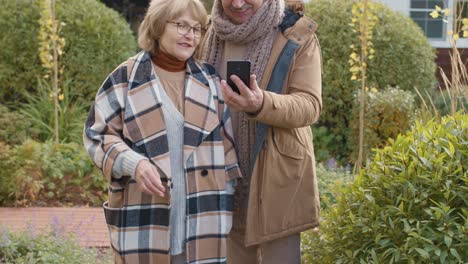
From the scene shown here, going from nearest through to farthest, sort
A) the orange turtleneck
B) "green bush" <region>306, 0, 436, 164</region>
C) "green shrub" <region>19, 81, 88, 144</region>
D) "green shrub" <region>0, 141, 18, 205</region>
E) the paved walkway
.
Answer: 1. the orange turtleneck
2. the paved walkway
3. "green shrub" <region>0, 141, 18, 205</region>
4. "green shrub" <region>19, 81, 88, 144</region>
5. "green bush" <region>306, 0, 436, 164</region>

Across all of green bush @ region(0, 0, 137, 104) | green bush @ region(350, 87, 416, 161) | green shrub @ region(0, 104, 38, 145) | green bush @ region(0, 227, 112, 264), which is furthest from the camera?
green bush @ region(0, 0, 137, 104)

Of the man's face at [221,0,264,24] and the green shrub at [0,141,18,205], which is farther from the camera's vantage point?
the green shrub at [0,141,18,205]

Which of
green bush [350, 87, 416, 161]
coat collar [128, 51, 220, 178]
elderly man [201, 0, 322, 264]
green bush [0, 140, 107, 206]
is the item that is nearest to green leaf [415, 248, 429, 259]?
elderly man [201, 0, 322, 264]

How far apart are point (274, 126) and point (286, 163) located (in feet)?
0.51

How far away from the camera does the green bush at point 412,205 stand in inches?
126

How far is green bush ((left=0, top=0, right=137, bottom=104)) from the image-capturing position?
9477 mm

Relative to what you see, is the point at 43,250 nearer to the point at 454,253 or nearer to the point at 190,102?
the point at 190,102

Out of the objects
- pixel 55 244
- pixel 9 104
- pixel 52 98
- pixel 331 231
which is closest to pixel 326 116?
pixel 52 98

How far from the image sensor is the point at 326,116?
30.2 ft

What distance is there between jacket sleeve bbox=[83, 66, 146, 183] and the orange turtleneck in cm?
13

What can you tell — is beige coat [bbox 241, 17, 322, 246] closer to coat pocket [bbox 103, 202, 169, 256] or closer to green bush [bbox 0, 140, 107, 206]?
coat pocket [bbox 103, 202, 169, 256]

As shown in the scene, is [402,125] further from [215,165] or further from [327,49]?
[215,165]

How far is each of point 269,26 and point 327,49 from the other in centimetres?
597

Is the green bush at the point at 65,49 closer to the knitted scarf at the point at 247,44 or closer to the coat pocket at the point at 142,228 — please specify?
the knitted scarf at the point at 247,44
